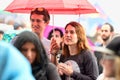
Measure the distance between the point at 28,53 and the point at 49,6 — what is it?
2.22 m

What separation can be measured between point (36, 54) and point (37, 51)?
4 cm

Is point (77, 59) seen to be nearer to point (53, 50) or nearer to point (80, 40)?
point (80, 40)

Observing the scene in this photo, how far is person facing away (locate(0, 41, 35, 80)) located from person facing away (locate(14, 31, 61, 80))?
168 cm

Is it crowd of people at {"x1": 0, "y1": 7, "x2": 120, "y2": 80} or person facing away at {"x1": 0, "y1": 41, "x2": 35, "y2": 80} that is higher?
person facing away at {"x1": 0, "y1": 41, "x2": 35, "y2": 80}

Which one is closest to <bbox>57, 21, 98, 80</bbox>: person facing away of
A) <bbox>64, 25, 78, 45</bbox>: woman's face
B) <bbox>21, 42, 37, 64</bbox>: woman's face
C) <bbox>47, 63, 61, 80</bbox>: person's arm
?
<bbox>64, 25, 78, 45</bbox>: woman's face

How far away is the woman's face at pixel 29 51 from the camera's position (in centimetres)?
291

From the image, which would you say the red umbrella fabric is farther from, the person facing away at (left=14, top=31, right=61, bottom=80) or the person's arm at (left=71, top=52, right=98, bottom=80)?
the person facing away at (left=14, top=31, right=61, bottom=80)

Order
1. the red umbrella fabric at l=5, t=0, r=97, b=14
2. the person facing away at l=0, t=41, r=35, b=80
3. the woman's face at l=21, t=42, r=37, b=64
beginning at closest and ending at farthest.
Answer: the person facing away at l=0, t=41, r=35, b=80
the woman's face at l=21, t=42, r=37, b=64
the red umbrella fabric at l=5, t=0, r=97, b=14

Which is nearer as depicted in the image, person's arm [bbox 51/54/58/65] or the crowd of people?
the crowd of people

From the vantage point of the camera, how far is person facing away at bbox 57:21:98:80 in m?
3.90

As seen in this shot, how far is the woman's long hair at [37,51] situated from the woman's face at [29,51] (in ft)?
0.08

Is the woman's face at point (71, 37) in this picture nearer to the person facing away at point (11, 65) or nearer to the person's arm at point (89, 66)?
the person's arm at point (89, 66)

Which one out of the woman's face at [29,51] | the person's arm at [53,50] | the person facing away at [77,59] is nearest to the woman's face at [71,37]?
the person facing away at [77,59]

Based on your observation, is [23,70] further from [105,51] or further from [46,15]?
[46,15]
